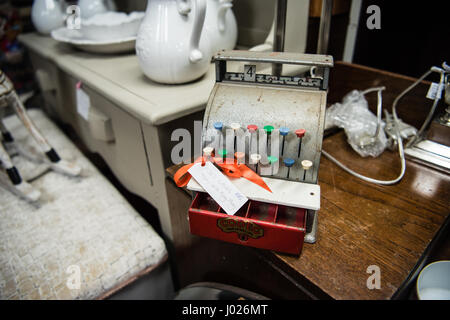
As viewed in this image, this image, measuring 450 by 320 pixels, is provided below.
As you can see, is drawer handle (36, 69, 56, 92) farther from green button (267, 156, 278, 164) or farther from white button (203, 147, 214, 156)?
green button (267, 156, 278, 164)

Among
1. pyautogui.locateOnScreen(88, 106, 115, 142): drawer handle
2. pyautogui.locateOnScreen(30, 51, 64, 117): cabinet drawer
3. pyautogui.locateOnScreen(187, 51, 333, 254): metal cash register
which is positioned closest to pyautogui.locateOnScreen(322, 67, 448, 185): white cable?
pyautogui.locateOnScreen(187, 51, 333, 254): metal cash register

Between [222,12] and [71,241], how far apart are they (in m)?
0.98

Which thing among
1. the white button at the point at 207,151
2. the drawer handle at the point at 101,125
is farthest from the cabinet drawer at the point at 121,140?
the white button at the point at 207,151

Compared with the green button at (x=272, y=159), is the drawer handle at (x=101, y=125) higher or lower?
lower

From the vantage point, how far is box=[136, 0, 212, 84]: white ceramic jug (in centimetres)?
88

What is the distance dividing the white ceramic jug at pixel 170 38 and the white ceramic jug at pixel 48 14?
104 centimetres

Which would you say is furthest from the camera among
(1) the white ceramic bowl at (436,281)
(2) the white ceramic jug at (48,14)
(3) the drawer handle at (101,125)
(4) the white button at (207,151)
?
(2) the white ceramic jug at (48,14)

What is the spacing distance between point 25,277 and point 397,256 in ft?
3.44

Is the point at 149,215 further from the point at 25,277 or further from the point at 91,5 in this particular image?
the point at 91,5

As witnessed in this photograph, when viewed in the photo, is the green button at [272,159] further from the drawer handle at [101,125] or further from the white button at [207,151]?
the drawer handle at [101,125]

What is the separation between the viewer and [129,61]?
49.9 inches

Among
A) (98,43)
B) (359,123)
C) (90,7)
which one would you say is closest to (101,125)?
(98,43)

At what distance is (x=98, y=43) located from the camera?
1.23 meters

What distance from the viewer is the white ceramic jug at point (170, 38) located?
2.89ft
